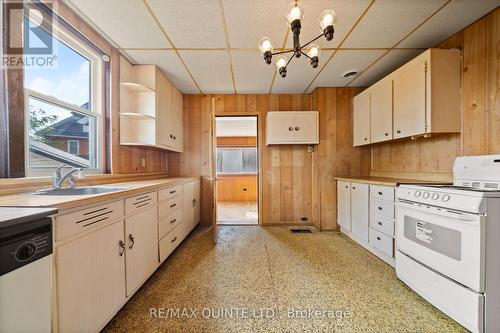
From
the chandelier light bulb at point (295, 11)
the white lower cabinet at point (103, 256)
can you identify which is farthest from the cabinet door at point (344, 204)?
the white lower cabinet at point (103, 256)

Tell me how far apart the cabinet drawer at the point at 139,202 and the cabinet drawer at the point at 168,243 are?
49 cm

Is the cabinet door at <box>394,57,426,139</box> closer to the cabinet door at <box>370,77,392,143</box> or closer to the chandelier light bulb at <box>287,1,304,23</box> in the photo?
the cabinet door at <box>370,77,392,143</box>

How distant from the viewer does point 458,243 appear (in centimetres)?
131

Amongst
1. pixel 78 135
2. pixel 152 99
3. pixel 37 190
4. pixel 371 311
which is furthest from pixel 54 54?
pixel 371 311

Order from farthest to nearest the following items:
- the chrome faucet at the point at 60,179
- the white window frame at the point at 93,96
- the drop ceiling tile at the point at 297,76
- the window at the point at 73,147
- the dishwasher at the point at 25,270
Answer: the drop ceiling tile at the point at 297,76, the window at the point at 73,147, the white window frame at the point at 93,96, the chrome faucet at the point at 60,179, the dishwasher at the point at 25,270

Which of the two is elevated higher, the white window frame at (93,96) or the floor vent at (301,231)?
the white window frame at (93,96)

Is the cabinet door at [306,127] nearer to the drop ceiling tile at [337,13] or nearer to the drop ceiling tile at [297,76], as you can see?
the drop ceiling tile at [297,76]

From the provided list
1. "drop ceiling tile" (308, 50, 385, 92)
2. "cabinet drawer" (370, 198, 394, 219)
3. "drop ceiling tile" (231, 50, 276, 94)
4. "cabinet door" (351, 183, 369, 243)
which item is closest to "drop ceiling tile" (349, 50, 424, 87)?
"drop ceiling tile" (308, 50, 385, 92)

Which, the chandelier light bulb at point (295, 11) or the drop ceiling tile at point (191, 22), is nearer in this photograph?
the chandelier light bulb at point (295, 11)

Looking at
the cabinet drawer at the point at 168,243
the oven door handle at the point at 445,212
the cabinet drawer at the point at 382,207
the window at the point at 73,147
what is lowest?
the cabinet drawer at the point at 168,243

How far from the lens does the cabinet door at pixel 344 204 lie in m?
2.82

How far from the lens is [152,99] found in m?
2.52

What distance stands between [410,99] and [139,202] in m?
2.98

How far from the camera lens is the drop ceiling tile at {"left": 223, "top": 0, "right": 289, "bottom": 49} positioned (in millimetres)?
1575
